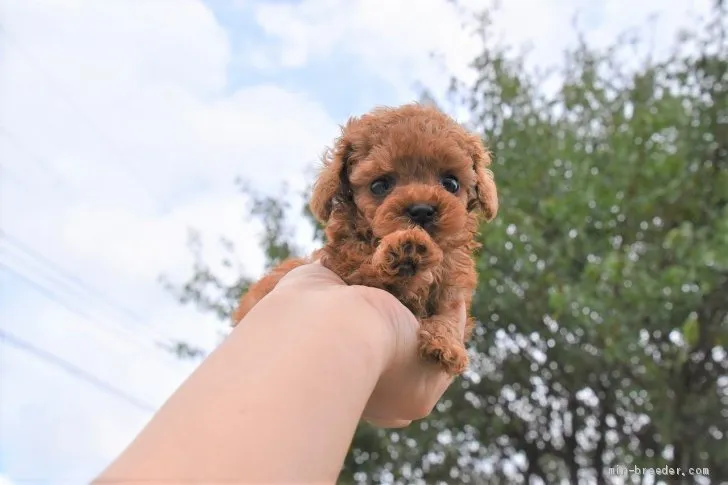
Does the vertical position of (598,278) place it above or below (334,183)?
above

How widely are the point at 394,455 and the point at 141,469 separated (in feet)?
21.8

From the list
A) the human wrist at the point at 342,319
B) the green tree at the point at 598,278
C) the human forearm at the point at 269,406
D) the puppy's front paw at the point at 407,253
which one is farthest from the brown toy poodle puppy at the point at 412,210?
the green tree at the point at 598,278

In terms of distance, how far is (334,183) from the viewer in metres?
2.40

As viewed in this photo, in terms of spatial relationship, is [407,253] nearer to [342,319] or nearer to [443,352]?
[443,352]

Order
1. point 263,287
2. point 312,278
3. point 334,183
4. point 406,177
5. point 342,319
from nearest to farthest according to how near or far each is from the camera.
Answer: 1. point 342,319
2. point 312,278
3. point 406,177
4. point 334,183
5. point 263,287

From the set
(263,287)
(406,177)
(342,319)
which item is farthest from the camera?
(263,287)

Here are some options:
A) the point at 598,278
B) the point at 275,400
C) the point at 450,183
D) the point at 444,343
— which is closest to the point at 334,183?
the point at 450,183

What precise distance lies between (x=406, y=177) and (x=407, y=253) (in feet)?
0.98

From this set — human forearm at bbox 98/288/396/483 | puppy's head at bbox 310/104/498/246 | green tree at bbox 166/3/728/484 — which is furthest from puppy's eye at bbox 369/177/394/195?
green tree at bbox 166/3/728/484

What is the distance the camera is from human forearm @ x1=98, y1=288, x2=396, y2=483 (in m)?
1.10

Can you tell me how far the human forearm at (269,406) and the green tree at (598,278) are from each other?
3495 mm

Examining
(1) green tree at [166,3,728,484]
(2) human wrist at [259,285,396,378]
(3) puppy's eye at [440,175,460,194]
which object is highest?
(1) green tree at [166,3,728,484]

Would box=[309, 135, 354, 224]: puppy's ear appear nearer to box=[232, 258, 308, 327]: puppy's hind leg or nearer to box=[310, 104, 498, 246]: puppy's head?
box=[310, 104, 498, 246]: puppy's head

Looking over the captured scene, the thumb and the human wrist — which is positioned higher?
the thumb
